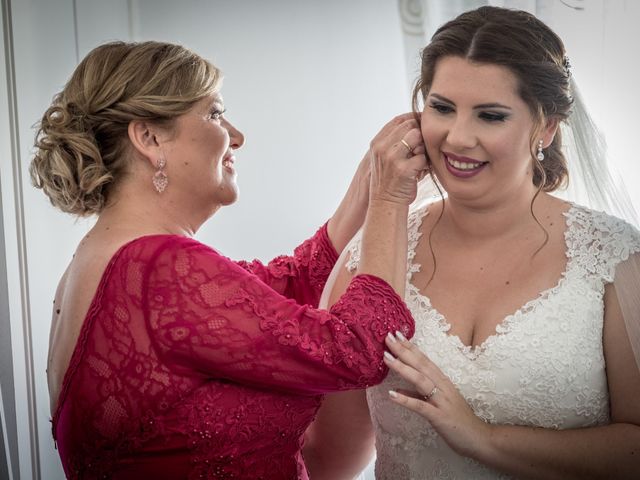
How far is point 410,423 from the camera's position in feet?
5.40

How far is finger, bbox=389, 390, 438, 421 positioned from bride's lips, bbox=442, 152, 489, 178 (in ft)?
1.51

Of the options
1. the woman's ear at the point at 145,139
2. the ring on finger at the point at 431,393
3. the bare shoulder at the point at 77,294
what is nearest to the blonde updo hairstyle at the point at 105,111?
the woman's ear at the point at 145,139

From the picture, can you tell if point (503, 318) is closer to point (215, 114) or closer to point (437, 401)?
point (437, 401)

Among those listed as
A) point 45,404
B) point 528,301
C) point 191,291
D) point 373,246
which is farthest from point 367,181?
point 45,404

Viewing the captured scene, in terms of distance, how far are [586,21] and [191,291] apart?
1276 millimetres

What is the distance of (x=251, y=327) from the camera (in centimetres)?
139

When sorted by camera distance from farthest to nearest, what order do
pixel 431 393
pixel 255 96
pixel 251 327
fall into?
pixel 255 96 → pixel 431 393 → pixel 251 327

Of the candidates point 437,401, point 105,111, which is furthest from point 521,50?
Result: point 105,111

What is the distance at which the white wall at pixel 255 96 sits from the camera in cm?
250

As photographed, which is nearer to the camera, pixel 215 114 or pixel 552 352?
pixel 552 352

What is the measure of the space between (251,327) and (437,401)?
0.39 m

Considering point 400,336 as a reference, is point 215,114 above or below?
above

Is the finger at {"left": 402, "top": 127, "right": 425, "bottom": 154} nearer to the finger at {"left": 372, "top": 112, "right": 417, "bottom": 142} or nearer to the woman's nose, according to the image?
the finger at {"left": 372, "top": 112, "right": 417, "bottom": 142}

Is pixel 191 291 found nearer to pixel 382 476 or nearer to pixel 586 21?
pixel 382 476
